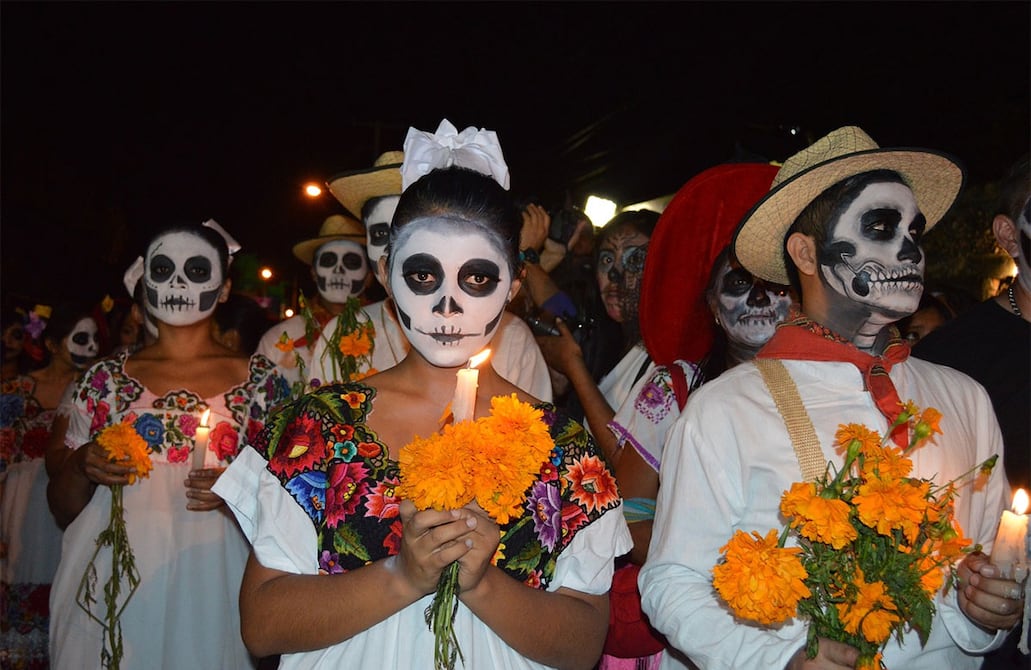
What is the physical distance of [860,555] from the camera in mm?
2078

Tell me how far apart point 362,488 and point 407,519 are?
1.26ft

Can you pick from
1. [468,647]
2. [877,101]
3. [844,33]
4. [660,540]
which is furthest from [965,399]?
[877,101]

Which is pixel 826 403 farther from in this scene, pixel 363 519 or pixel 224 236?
pixel 224 236

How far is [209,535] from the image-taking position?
4445mm

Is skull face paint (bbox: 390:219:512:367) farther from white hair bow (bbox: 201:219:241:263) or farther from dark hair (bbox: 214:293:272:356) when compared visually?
dark hair (bbox: 214:293:272:356)

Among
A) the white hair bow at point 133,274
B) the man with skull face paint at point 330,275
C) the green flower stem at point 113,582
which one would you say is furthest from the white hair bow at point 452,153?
the man with skull face paint at point 330,275

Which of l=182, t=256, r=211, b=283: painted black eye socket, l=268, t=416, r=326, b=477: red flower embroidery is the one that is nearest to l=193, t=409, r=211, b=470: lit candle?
l=182, t=256, r=211, b=283: painted black eye socket

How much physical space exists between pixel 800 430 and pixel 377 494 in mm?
1095

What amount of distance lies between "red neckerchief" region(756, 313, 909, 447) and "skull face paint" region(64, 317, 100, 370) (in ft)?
19.8

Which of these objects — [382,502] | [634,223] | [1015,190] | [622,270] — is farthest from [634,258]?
[382,502]

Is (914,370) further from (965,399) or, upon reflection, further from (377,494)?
(377,494)

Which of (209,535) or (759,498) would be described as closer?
(759,498)

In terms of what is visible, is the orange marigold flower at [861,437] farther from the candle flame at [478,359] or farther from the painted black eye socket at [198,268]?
the painted black eye socket at [198,268]

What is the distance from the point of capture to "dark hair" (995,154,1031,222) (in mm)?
3596
